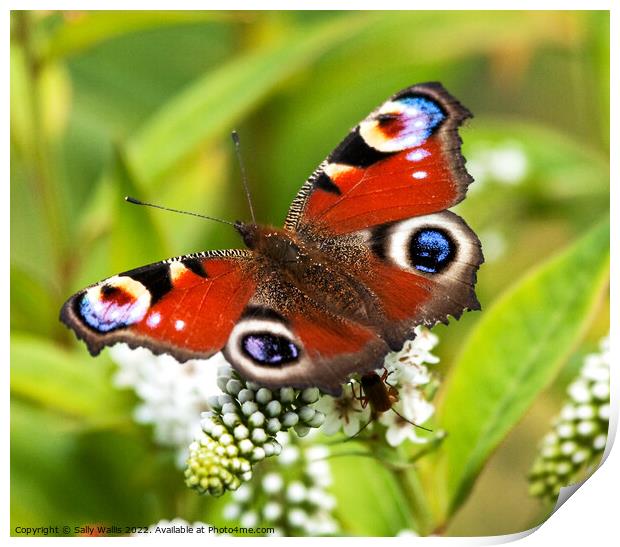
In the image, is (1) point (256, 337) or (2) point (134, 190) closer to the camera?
(1) point (256, 337)

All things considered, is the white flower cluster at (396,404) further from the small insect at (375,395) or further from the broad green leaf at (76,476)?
the broad green leaf at (76,476)

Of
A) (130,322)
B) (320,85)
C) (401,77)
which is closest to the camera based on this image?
(130,322)

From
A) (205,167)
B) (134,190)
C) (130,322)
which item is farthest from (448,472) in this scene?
(205,167)

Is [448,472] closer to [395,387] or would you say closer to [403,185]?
[395,387]

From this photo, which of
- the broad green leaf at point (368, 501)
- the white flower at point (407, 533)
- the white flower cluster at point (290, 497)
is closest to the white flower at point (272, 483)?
the white flower cluster at point (290, 497)

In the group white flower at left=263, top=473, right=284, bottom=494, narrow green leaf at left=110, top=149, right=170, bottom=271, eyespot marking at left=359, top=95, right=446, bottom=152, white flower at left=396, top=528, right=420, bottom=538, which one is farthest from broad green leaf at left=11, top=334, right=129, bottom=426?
eyespot marking at left=359, top=95, right=446, bottom=152

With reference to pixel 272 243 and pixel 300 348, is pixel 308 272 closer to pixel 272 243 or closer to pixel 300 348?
pixel 272 243

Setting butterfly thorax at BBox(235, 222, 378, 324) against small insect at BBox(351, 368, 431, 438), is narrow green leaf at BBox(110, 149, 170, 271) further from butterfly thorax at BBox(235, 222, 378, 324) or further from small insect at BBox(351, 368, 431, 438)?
small insect at BBox(351, 368, 431, 438)
